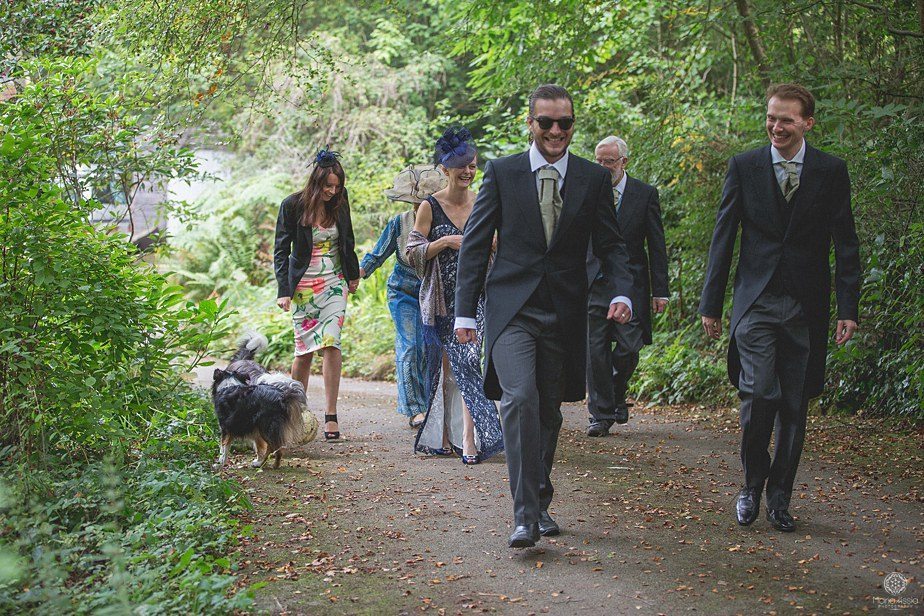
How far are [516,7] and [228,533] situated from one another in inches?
341

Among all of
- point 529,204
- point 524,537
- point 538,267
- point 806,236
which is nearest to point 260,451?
point 524,537

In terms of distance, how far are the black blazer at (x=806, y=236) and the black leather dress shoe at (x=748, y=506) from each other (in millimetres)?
632

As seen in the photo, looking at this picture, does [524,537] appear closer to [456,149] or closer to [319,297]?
[456,149]

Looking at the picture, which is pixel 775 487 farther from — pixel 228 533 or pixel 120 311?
pixel 120 311

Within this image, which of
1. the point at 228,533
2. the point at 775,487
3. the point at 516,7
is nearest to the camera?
the point at 228,533

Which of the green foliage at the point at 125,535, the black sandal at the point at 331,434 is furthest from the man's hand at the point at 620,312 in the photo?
the black sandal at the point at 331,434

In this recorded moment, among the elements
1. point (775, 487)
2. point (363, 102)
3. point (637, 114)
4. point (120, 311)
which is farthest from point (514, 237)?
point (363, 102)

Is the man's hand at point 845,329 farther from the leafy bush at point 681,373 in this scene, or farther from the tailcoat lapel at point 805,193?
the leafy bush at point 681,373

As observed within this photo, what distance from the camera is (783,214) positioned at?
5.56 meters

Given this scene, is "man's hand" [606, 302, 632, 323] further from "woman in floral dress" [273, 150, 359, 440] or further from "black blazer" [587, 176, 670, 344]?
"woman in floral dress" [273, 150, 359, 440]

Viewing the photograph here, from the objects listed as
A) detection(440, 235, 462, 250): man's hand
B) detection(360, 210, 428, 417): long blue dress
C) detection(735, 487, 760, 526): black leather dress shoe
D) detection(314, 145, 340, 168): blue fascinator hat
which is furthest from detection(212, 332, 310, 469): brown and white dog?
detection(735, 487, 760, 526): black leather dress shoe

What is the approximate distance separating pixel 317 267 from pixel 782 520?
15.7 ft

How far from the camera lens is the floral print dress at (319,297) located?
8953 mm

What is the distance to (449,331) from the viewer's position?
784 centimetres
